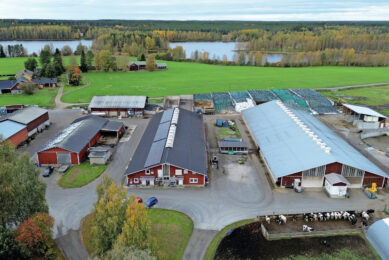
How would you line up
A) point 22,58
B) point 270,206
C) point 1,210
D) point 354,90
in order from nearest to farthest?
point 1,210, point 270,206, point 354,90, point 22,58

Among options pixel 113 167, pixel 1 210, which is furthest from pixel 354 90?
pixel 1 210

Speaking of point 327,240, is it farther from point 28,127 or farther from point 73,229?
point 28,127

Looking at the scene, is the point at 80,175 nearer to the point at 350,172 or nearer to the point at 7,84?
the point at 350,172

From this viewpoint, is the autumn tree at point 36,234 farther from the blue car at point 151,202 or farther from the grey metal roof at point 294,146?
the grey metal roof at point 294,146

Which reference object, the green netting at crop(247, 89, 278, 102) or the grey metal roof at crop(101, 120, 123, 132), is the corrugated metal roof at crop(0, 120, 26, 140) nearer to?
the grey metal roof at crop(101, 120, 123, 132)

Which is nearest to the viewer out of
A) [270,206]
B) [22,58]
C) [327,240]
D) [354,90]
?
[327,240]

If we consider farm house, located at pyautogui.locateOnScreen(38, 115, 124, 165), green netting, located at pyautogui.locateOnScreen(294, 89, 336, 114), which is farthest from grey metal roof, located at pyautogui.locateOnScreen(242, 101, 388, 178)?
farm house, located at pyautogui.locateOnScreen(38, 115, 124, 165)

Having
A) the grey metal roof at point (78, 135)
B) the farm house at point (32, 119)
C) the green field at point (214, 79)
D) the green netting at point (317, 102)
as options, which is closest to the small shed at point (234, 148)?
the grey metal roof at point (78, 135)
